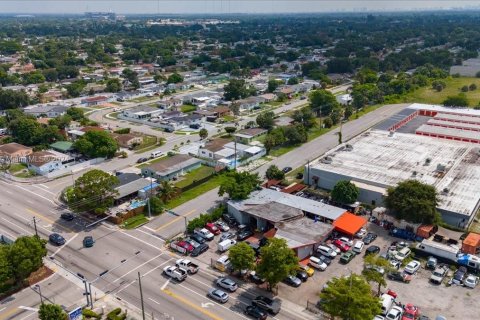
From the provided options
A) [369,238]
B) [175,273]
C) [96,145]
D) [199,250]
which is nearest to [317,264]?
[369,238]

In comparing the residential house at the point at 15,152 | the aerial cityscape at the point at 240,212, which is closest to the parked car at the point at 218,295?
the aerial cityscape at the point at 240,212

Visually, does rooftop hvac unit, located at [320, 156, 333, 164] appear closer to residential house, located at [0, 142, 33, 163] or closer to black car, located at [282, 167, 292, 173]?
black car, located at [282, 167, 292, 173]

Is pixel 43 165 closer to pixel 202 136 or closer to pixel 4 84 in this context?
pixel 202 136

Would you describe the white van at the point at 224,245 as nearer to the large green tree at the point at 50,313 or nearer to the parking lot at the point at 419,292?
the parking lot at the point at 419,292

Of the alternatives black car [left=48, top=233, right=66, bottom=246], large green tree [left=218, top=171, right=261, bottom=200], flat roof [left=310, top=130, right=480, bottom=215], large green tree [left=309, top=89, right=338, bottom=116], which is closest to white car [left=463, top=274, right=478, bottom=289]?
flat roof [left=310, top=130, right=480, bottom=215]

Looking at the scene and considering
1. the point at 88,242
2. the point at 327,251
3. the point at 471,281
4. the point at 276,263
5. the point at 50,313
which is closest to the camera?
the point at 50,313

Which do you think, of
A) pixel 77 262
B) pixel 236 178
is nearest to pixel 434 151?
pixel 236 178

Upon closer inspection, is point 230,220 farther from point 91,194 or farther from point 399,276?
point 399,276
